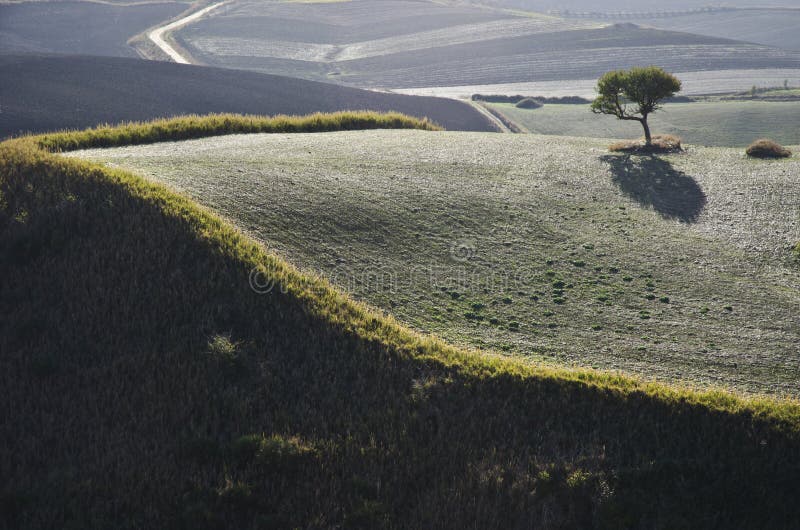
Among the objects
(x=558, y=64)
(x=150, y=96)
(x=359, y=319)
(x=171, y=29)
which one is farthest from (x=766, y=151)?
(x=171, y=29)

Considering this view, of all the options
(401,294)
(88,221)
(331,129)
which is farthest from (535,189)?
(88,221)

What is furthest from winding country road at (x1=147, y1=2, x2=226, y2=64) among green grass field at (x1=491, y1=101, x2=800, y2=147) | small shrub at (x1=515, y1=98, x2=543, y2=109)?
green grass field at (x1=491, y1=101, x2=800, y2=147)

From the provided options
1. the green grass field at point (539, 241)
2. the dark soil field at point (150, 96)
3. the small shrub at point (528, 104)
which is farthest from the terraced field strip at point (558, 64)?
the green grass field at point (539, 241)

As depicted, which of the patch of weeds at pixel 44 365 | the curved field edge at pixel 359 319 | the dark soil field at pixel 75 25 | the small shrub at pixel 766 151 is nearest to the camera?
the patch of weeds at pixel 44 365

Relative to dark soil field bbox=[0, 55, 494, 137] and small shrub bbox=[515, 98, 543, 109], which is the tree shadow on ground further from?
small shrub bbox=[515, 98, 543, 109]

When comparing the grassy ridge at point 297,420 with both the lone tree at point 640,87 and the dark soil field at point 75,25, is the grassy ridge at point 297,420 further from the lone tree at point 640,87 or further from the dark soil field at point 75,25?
the dark soil field at point 75,25

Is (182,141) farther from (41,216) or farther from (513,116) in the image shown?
(513,116)

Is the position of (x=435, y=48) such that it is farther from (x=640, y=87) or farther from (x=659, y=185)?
(x=659, y=185)
